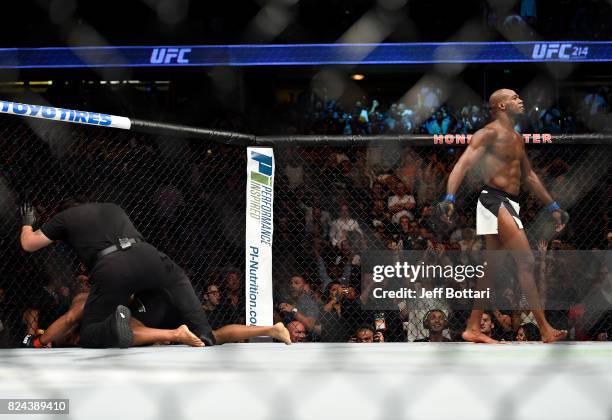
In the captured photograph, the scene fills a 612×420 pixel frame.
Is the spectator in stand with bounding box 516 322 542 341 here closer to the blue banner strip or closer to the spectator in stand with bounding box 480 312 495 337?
the spectator in stand with bounding box 480 312 495 337

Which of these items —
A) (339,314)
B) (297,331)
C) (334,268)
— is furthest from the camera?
(334,268)

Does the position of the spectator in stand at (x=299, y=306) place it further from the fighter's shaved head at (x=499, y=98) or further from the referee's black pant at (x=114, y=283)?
the fighter's shaved head at (x=499, y=98)

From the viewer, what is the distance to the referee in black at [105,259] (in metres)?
2.68

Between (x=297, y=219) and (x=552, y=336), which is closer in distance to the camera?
(x=552, y=336)

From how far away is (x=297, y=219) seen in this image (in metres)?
3.88

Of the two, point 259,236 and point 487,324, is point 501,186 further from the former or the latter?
point 259,236

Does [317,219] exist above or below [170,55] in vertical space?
below

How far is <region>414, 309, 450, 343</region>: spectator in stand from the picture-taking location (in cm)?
373

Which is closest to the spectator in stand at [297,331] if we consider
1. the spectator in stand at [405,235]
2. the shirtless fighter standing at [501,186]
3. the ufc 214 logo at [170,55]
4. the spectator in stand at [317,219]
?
the spectator in stand at [317,219]

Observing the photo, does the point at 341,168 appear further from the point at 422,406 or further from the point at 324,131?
the point at 422,406

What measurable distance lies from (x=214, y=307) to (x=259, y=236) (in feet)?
1.26

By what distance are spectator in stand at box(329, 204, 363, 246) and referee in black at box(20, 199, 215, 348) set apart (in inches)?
Result: 54.4

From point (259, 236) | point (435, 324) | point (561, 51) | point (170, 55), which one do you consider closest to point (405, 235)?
point (435, 324)

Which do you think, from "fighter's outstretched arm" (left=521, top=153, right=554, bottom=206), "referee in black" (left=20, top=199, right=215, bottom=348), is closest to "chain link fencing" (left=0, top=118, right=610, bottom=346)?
"fighter's outstretched arm" (left=521, top=153, right=554, bottom=206)
